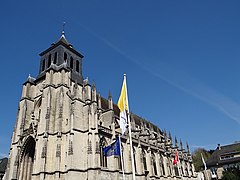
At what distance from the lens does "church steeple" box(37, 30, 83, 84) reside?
37.6m

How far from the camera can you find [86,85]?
114ft

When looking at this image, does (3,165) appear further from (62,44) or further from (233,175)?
(233,175)

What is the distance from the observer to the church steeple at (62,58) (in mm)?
37556

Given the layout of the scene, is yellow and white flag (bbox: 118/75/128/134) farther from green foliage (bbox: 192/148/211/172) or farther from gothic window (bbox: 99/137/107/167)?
green foliage (bbox: 192/148/211/172)

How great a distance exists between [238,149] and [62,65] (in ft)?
141

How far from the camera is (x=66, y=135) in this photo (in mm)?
28531

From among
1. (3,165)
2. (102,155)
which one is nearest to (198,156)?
(102,155)

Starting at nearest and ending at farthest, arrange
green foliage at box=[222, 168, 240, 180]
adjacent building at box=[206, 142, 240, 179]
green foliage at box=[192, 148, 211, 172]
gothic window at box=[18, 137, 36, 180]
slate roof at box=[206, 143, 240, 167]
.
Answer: gothic window at box=[18, 137, 36, 180] → green foliage at box=[222, 168, 240, 180] → adjacent building at box=[206, 142, 240, 179] → slate roof at box=[206, 143, 240, 167] → green foliage at box=[192, 148, 211, 172]

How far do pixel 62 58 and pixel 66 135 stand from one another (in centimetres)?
1480

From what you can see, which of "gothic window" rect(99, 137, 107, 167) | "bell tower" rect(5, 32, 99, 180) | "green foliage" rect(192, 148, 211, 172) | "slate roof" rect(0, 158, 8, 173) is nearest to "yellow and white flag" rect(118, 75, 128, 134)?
"bell tower" rect(5, 32, 99, 180)

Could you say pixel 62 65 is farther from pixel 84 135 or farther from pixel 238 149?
pixel 238 149

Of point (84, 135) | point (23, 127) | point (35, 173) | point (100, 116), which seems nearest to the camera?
point (35, 173)

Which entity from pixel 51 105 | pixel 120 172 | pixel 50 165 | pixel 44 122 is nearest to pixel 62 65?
pixel 51 105

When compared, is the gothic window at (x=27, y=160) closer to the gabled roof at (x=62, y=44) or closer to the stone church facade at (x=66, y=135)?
the stone church facade at (x=66, y=135)
